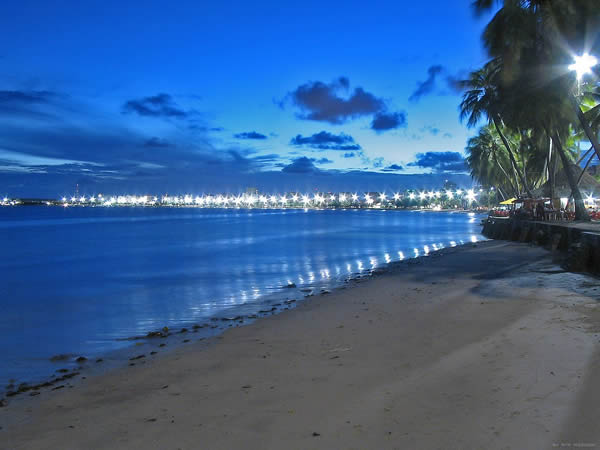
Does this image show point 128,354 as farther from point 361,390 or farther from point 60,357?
point 361,390

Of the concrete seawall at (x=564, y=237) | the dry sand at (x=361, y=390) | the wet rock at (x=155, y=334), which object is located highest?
the concrete seawall at (x=564, y=237)

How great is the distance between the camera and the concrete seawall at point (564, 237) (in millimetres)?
13023

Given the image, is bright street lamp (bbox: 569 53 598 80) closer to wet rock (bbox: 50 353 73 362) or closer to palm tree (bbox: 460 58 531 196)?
palm tree (bbox: 460 58 531 196)

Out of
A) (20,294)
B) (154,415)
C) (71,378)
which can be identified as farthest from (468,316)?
(20,294)

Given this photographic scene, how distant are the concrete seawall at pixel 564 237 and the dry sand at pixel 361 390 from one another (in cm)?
446

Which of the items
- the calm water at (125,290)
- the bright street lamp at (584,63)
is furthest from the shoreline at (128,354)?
the bright street lamp at (584,63)

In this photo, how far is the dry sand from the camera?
13.8 ft

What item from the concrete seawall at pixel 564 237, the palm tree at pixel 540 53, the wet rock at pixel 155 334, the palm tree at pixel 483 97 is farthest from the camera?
the palm tree at pixel 483 97

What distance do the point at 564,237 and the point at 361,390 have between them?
61.1ft

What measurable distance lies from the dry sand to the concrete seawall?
14.6 feet

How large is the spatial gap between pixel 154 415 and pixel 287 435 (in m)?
1.67

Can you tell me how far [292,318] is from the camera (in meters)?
10.3

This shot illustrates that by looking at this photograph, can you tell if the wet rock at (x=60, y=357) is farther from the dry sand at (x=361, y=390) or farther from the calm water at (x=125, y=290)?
the dry sand at (x=361, y=390)

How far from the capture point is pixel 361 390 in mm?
5281
